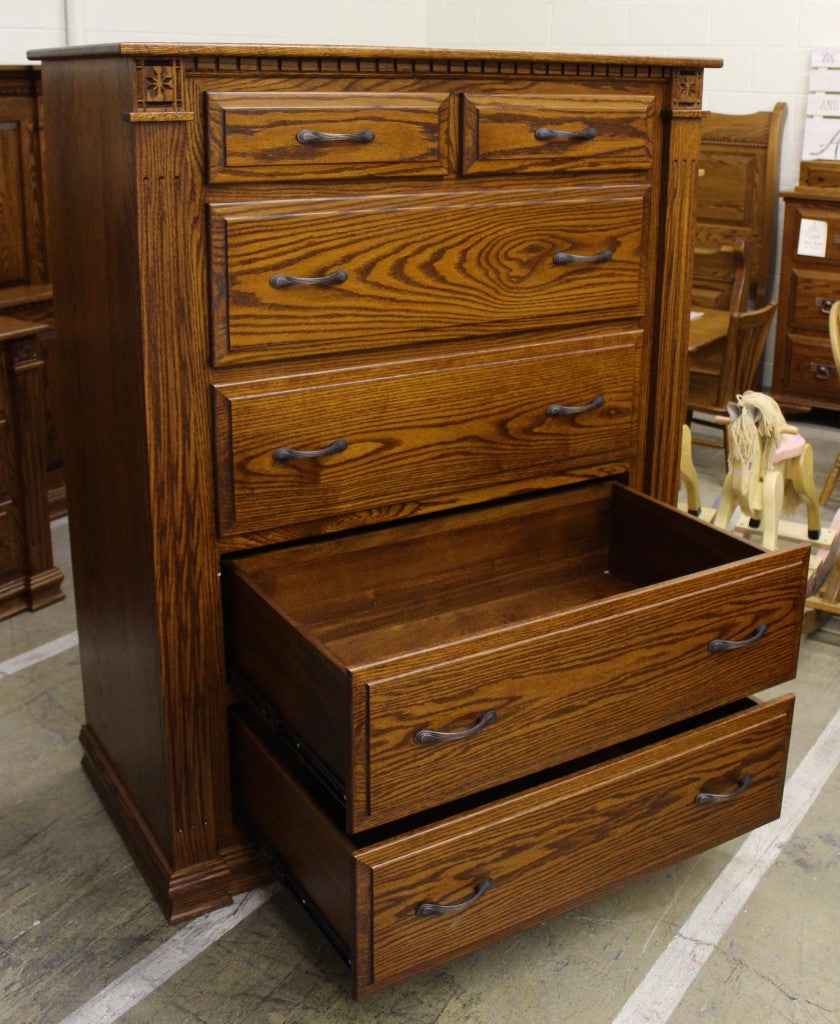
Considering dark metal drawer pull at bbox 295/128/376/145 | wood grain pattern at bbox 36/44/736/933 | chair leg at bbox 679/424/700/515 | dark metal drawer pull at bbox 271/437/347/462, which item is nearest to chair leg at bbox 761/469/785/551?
chair leg at bbox 679/424/700/515

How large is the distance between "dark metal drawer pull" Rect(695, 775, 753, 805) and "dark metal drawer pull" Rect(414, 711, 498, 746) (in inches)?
17.5

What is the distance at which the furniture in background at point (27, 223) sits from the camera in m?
3.49

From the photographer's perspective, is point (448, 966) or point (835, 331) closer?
point (448, 966)

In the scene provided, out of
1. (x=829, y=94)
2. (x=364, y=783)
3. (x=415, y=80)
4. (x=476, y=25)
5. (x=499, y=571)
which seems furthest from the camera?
(x=476, y=25)

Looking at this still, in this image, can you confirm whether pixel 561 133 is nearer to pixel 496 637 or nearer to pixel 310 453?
pixel 310 453

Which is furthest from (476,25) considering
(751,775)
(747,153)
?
(751,775)

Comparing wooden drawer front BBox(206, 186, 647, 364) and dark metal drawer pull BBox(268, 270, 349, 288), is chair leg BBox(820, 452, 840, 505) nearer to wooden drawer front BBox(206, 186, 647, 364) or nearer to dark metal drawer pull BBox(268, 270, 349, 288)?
wooden drawer front BBox(206, 186, 647, 364)

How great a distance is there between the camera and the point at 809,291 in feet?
15.5

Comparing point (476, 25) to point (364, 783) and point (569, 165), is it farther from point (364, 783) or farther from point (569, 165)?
point (364, 783)

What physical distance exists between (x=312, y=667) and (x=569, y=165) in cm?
91

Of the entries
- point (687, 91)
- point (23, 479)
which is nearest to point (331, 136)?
point (687, 91)

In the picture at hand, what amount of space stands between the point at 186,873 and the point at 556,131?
1300mm

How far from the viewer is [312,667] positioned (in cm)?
156

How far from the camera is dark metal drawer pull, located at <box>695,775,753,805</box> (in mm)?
1841
